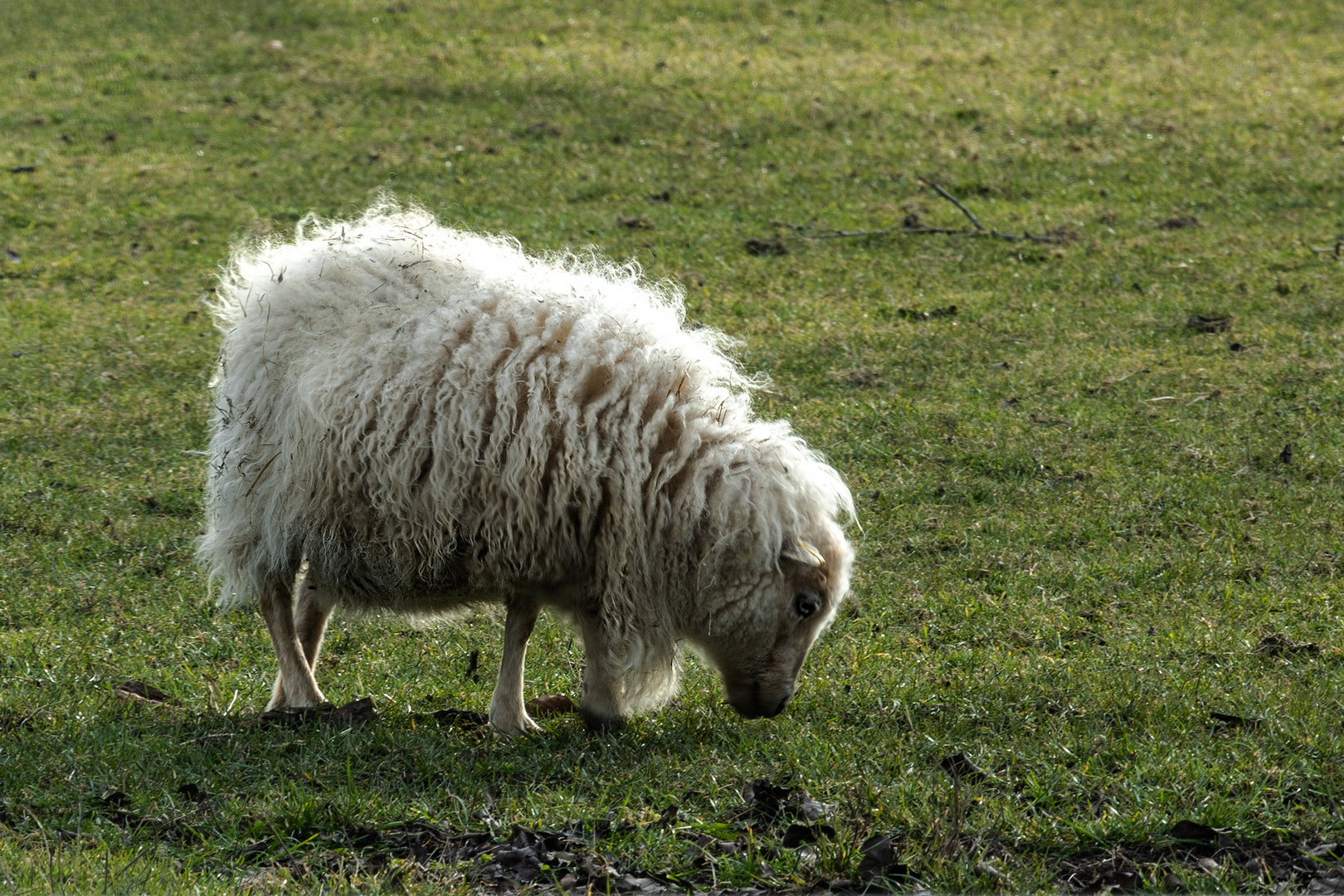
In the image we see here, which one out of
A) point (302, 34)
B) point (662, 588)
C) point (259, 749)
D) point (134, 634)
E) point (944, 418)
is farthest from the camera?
point (302, 34)

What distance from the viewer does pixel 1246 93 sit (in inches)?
660

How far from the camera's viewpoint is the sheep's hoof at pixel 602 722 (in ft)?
16.7

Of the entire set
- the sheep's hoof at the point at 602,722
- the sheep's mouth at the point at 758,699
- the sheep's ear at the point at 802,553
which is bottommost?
the sheep's hoof at the point at 602,722

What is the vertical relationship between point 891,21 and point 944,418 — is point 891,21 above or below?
above

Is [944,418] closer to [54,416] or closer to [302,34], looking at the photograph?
[54,416]

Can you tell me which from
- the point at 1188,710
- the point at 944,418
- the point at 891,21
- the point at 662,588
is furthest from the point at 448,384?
the point at 891,21

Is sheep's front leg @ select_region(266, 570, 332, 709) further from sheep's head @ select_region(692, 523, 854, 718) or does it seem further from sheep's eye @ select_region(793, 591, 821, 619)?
sheep's eye @ select_region(793, 591, 821, 619)

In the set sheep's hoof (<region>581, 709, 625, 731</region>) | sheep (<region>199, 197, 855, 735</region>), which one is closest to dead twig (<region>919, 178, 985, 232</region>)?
sheep (<region>199, 197, 855, 735</region>)

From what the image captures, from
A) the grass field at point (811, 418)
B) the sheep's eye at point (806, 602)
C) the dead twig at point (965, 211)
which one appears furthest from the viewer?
the dead twig at point (965, 211)

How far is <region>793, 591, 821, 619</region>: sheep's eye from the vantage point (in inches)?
198

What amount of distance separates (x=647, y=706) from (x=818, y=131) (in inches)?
464

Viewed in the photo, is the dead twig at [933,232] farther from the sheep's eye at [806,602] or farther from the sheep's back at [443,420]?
the sheep's eye at [806,602]

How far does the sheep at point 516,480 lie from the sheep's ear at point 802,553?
1 centimetres

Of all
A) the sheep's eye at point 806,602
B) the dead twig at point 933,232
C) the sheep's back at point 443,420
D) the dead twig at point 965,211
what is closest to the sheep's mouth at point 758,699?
the sheep's eye at point 806,602
